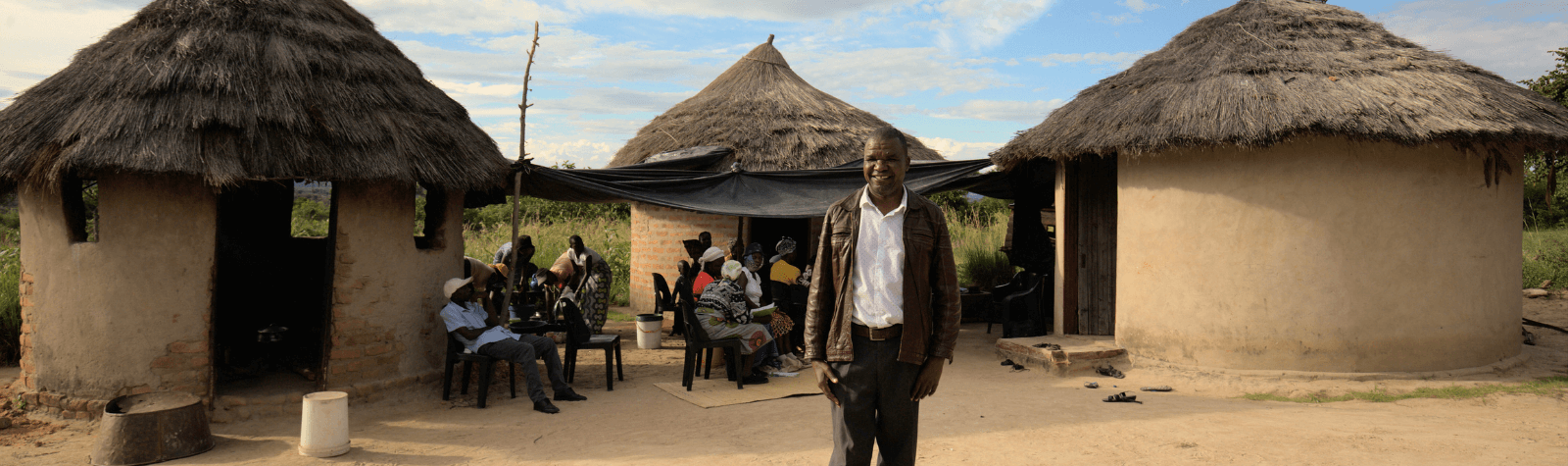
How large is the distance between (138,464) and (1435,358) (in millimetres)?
8507

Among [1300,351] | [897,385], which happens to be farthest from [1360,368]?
[897,385]

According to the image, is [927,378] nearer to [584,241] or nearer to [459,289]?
[459,289]

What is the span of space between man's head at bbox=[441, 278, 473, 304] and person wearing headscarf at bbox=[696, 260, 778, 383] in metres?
1.66

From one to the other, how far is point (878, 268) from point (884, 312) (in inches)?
6.0

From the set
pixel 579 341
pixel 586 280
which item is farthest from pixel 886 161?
pixel 586 280

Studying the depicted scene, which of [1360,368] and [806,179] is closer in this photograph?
[1360,368]

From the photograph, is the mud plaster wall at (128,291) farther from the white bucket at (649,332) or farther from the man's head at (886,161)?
the man's head at (886,161)

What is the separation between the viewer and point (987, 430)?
17.6 ft

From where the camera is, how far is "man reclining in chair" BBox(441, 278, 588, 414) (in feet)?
19.5

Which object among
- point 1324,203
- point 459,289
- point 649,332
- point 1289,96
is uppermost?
point 1289,96

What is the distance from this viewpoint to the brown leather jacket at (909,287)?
293 cm

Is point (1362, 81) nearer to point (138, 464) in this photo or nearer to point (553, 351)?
point (553, 351)

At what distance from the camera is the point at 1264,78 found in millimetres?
6699

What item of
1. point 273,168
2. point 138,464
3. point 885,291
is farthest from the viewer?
point 273,168
